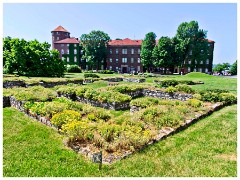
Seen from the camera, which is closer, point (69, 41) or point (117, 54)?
point (117, 54)

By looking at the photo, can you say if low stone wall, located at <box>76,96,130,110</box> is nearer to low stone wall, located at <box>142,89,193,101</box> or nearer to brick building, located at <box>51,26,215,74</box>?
low stone wall, located at <box>142,89,193,101</box>

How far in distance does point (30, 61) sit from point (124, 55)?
145 ft

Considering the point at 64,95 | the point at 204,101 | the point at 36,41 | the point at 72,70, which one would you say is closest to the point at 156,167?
the point at 204,101

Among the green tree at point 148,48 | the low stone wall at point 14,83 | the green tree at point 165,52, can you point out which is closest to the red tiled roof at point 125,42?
the green tree at point 148,48

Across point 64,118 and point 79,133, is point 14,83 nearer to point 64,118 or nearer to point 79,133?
point 64,118

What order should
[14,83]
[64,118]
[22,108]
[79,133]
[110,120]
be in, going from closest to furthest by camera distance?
[79,133]
[64,118]
[110,120]
[22,108]
[14,83]

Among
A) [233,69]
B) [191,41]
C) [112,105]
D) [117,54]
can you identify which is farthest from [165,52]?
[112,105]

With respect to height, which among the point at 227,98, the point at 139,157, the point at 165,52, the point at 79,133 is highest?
the point at 165,52

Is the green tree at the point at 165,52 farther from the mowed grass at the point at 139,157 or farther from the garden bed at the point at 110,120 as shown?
the mowed grass at the point at 139,157

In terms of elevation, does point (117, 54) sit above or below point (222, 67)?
above

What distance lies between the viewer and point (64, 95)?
1688 cm

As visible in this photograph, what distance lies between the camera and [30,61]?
35.2 meters

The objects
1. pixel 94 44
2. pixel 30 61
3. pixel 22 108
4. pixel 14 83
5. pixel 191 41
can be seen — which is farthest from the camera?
pixel 94 44

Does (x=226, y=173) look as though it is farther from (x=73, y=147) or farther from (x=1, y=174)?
(x=1, y=174)
